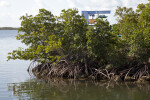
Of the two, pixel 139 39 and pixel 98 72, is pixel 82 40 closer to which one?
pixel 98 72

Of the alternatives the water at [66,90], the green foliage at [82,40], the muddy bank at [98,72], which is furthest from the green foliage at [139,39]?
the water at [66,90]

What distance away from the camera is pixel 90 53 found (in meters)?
18.5

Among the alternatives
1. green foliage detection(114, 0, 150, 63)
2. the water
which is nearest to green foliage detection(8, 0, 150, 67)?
green foliage detection(114, 0, 150, 63)

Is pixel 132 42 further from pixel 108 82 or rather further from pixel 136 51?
pixel 108 82

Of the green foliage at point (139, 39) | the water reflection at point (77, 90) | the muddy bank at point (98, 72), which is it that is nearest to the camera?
the water reflection at point (77, 90)

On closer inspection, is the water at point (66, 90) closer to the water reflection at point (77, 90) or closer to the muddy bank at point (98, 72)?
the water reflection at point (77, 90)

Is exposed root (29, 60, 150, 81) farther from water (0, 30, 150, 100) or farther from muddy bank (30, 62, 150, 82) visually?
water (0, 30, 150, 100)

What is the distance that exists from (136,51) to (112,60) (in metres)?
1.70

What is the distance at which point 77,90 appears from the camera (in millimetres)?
16406

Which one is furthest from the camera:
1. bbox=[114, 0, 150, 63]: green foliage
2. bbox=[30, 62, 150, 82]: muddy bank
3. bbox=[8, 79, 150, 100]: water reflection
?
bbox=[30, 62, 150, 82]: muddy bank

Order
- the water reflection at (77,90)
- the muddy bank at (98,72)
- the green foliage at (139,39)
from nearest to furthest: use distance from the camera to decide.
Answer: the water reflection at (77,90) → the green foliage at (139,39) → the muddy bank at (98,72)

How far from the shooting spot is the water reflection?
1487 centimetres

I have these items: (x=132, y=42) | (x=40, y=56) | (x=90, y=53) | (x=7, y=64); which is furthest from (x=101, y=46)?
(x=7, y=64)

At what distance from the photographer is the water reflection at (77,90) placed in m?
14.9
